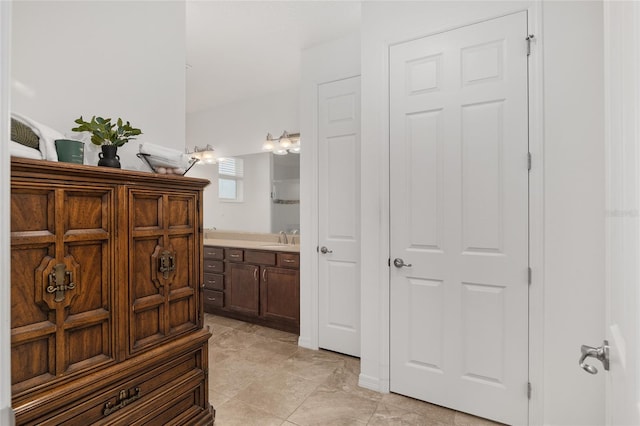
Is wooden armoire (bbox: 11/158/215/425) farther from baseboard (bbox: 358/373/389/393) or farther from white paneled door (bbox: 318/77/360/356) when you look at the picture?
white paneled door (bbox: 318/77/360/356)

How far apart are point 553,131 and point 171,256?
2145mm

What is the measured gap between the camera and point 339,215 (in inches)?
118

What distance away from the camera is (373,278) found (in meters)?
2.39

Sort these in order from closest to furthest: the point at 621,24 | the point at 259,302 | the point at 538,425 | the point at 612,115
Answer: the point at 621,24 → the point at 612,115 → the point at 538,425 → the point at 259,302

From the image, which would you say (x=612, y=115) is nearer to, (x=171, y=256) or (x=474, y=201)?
(x=474, y=201)

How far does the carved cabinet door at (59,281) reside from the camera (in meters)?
1.01

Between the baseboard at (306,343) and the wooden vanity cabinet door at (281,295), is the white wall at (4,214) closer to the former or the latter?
the baseboard at (306,343)

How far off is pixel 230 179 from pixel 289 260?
193 cm

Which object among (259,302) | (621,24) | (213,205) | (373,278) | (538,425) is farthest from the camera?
(213,205)

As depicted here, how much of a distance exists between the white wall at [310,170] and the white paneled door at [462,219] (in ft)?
3.13

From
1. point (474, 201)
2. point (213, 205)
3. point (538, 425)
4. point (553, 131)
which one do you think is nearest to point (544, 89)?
point (553, 131)

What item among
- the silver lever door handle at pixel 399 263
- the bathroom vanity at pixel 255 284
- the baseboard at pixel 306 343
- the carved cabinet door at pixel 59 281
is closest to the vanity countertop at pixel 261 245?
the bathroom vanity at pixel 255 284

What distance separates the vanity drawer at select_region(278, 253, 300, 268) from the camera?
3408 millimetres

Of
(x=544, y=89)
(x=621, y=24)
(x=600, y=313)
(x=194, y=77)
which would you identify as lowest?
(x=600, y=313)
